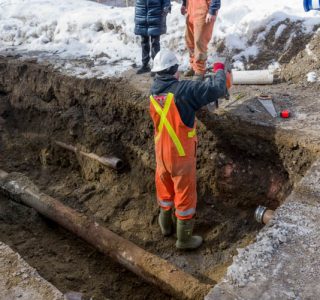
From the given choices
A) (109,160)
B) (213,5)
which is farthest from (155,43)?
(109,160)

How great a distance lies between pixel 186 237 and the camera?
5293 millimetres

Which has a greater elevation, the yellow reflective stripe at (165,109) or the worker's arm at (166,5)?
the worker's arm at (166,5)

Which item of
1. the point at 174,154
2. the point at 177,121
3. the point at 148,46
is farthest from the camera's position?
the point at 148,46

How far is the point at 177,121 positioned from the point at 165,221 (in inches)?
60.6

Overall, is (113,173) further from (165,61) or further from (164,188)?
(165,61)

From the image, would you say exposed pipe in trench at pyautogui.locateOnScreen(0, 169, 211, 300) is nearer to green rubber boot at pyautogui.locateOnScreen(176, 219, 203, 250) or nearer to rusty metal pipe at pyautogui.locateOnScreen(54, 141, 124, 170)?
green rubber boot at pyautogui.locateOnScreen(176, 219, 203, 250)

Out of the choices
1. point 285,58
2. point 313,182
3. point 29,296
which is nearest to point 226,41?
point 285,58

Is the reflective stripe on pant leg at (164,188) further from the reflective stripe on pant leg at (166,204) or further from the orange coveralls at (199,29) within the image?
the orange coveralls at (199,29)

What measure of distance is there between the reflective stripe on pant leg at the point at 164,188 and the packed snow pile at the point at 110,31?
2890 mm

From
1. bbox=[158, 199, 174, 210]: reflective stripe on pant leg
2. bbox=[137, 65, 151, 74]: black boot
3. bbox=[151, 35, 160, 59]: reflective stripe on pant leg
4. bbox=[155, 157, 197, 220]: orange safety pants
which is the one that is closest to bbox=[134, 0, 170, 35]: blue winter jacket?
bbox=[151, 35, 160, 59]: reflective stripe on pant leg

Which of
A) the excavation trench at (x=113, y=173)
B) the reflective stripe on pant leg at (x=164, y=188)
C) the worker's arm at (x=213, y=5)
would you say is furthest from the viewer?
the worker's arm at (x=213, y=5)

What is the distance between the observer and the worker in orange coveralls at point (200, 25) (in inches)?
242

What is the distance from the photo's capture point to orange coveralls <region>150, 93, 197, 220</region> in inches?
184

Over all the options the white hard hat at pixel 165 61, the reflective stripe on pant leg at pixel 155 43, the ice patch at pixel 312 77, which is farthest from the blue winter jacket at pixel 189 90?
the reflective stripe on pant leg at pixel 155 43
